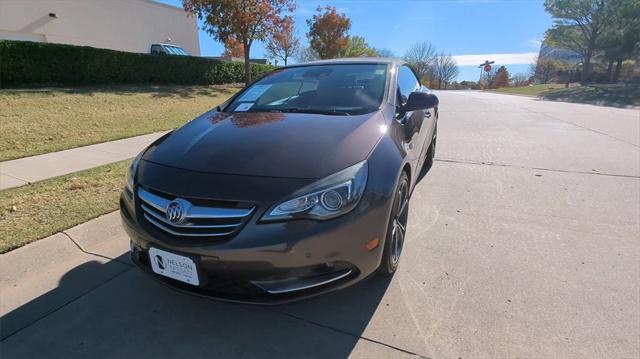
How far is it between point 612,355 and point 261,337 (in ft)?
6.07

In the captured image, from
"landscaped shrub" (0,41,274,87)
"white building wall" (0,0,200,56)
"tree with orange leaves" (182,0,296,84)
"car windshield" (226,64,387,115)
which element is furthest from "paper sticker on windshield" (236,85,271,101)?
"white building wall" (0,0,200,56)

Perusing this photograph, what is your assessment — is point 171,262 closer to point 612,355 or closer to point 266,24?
point 612,355

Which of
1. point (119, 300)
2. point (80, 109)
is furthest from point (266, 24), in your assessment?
point (119, 300)

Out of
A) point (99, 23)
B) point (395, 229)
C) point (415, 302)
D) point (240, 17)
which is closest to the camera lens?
point (415, 302)

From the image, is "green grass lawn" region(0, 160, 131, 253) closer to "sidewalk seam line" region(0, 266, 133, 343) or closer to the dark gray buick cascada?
"sidewalk seam line" region(0, 266, 133, 343)

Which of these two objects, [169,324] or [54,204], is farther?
[54,204]

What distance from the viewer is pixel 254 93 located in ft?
11.6

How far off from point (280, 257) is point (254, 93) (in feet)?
6.92

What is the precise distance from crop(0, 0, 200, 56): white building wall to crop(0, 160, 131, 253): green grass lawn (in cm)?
1682

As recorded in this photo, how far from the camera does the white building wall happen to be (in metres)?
19.1

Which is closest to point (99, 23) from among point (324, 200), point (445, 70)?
point (324, 200)

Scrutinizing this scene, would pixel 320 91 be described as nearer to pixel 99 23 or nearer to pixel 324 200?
pixel 324 200

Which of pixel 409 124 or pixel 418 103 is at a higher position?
pixel 418 103

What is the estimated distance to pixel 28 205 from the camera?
357 cm
